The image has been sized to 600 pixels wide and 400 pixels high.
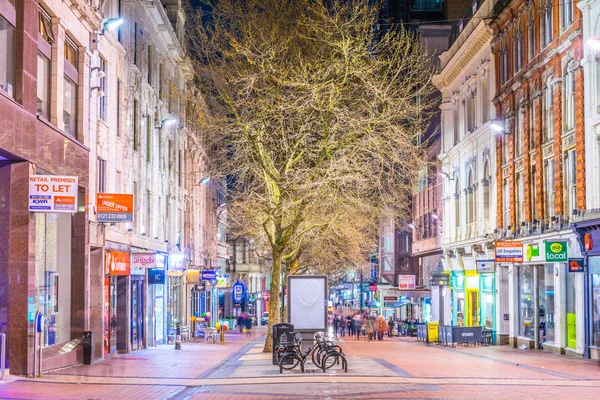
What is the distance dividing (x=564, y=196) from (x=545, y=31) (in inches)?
262

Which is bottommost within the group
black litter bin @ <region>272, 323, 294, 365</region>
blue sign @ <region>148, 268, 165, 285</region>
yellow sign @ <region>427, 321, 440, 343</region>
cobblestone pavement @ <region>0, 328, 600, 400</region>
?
yellow sign @ <region>427, 321, 440, 343</region>

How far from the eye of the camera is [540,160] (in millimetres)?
34812

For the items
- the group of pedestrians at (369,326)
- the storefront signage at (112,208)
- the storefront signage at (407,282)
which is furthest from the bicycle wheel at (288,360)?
the storefront signage at (407,282)

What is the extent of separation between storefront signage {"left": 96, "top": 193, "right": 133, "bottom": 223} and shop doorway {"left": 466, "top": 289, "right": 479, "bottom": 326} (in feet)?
82.0

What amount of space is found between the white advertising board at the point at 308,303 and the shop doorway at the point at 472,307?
21.5 metres

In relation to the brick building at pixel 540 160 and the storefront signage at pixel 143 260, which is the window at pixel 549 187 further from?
the storefront signage at pixel 143 260

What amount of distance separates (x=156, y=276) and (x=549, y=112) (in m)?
16.6

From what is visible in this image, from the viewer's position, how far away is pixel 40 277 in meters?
21.9

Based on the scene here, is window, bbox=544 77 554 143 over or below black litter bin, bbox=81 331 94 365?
over

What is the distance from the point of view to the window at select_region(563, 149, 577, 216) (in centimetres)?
3119

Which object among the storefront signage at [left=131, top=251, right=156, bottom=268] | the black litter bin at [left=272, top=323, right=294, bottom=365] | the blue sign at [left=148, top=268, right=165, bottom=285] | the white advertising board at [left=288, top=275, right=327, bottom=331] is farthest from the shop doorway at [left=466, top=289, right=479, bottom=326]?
the black litter bin at [left=272, top=323, right=294, bottom=365]

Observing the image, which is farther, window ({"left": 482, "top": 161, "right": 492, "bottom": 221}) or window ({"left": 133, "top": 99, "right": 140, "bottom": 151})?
window ({"left": 482, "top": 161, "right": 492, "bottom": 221})

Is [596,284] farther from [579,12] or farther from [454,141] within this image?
[454,141]

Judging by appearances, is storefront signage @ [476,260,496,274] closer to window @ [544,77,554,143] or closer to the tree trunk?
window @ [544,77,554,143]
